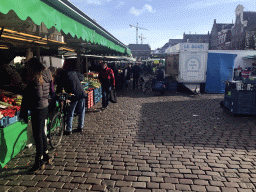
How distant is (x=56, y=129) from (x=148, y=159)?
2.35 meters

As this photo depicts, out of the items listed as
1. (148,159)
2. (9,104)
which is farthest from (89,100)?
(148,159)

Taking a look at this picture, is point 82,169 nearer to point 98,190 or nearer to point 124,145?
point 98,190

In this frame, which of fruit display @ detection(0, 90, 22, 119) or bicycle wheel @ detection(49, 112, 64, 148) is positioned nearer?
fruit display @ detection(0, 90, 22, 119)

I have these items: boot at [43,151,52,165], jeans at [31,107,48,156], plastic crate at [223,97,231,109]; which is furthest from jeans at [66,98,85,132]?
plastic crate at [223,97,231,109]

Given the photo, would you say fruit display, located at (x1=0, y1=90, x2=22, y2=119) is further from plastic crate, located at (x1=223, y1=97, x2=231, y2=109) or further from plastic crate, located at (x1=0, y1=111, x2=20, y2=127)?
plastic crate, located at (x1=223, y1=97, x2=231, y2=109)

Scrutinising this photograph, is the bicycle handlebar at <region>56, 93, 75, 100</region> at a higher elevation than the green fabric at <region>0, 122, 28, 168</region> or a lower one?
higher

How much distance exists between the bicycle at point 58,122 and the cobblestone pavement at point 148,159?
23 centimetres

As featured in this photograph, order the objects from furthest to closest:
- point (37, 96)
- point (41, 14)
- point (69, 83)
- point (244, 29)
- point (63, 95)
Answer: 1. point (244, 29)
2. point (69, 83)
3. point (63, 95)
4. point (37, 96)
5. point (41, 14)

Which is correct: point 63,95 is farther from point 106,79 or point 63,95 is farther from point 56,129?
point 106,79

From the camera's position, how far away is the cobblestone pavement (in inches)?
134

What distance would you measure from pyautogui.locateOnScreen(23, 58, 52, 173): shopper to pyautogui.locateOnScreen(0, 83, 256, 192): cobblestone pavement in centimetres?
58

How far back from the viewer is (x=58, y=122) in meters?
5.14

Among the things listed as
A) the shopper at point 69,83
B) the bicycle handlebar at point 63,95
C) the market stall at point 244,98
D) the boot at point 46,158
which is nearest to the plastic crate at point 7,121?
the boot at point 46,158

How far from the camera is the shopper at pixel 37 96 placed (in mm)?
3508
